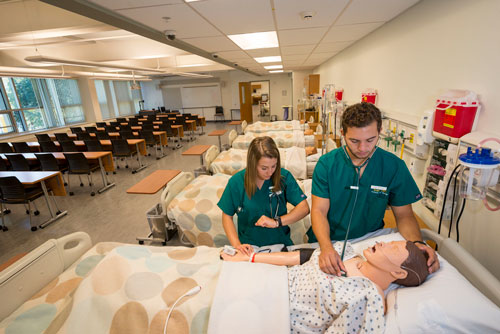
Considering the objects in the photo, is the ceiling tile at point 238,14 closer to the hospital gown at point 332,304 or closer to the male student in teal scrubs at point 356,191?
the male student in teal scrubs at point 356,191

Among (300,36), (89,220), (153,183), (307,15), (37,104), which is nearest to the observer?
(307,15)

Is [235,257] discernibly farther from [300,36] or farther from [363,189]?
[300,36]

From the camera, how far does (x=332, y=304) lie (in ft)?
3.35

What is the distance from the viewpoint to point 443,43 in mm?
1559

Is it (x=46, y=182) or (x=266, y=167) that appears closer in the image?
(x=266, y=167)

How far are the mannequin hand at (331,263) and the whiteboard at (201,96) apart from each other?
1316 centimetres

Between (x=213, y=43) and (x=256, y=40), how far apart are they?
575mm

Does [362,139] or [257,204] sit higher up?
[362,139]

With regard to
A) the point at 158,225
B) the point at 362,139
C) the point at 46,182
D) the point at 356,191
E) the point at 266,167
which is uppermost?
the point at 362,139

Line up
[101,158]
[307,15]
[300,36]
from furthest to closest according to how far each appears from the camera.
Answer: [101,158]
[300,36]
[307,15]

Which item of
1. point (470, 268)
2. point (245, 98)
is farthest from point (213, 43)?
point (245, 98)

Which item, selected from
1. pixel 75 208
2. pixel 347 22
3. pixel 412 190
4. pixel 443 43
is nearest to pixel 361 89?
pixel 347 22

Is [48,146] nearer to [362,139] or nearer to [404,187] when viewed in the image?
[362,139]

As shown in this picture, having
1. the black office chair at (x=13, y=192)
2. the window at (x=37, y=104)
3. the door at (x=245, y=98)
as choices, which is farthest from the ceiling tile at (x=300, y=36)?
the door at (x=245, y=98)
